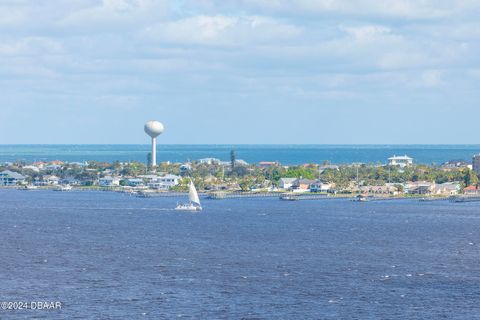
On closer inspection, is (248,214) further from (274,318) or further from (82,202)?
(274,318)

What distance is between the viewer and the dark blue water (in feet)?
183

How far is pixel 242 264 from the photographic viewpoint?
71.9 meters

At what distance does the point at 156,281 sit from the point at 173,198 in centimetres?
10059

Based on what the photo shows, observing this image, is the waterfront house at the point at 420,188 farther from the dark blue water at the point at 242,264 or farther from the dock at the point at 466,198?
the dark blue water at the point at 242,264

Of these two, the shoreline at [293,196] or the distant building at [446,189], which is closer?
the shoreline at [293,196]

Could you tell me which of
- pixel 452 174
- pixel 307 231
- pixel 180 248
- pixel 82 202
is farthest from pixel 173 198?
pixel 180 248

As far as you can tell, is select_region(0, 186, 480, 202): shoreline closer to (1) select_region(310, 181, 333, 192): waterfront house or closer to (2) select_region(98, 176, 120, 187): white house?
(1) select_region(310, 181, 333, 192): waterfront house

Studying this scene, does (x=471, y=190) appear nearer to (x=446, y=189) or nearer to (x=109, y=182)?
(x=446, y=189)

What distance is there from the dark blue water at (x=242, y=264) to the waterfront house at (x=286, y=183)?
58731 millimetres

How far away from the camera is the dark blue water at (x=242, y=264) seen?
5578 centimetres

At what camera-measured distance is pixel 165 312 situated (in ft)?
178

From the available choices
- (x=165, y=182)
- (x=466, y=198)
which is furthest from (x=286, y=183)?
(x=466, y=198)

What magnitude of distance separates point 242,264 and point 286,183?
112402 millimetres

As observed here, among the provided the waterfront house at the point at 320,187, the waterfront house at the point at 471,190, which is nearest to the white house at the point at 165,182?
the waterfront house at the point at 320,187
